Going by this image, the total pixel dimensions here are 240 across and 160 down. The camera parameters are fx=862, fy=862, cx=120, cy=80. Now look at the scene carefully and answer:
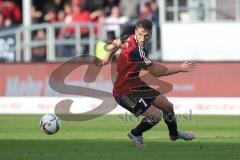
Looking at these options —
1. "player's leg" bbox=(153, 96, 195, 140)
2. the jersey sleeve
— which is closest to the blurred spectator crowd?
"player's leg" bbox=(153, 96, 195, 140)

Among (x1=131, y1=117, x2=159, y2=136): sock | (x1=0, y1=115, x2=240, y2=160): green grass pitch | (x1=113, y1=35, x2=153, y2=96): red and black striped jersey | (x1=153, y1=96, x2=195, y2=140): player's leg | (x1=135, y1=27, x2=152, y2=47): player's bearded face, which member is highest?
(x1=135, y1=27, x2=152, y2=47): player's bearded face

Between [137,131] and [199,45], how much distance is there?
1175cm

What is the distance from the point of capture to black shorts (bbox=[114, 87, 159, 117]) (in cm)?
1289

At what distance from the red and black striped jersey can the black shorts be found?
0.30 ft

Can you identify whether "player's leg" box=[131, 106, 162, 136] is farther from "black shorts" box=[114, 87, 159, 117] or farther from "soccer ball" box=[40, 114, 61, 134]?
"soccer ball" box=[40, 114, 61, 134]

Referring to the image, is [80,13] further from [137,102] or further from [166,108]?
[166,108]

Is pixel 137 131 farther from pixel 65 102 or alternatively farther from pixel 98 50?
pixel 98 50

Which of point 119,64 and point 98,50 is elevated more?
point 119,64

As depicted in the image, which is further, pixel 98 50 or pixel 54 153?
pixel 98 50

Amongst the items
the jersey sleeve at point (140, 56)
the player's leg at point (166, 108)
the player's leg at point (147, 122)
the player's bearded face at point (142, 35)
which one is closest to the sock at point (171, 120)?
the player's leg at point (166, 108)

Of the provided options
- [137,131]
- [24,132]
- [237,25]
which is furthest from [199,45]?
[137,131]

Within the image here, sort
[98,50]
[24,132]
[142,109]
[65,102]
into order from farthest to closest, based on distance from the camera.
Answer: [98,50]
[65,102]
[24,132]
[142,109]

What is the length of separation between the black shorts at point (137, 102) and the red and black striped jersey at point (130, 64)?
9cm

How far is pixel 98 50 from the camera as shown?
24.0 metres
